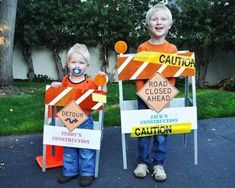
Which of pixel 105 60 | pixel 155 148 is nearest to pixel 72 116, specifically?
pixel 155 148

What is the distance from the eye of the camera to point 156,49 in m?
4.15

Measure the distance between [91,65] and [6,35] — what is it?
298 cm

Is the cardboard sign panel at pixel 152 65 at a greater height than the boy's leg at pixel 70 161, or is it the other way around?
the cardboard sign panel at pixel 152 65

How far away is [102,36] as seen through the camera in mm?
10156

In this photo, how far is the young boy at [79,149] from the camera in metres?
4.01

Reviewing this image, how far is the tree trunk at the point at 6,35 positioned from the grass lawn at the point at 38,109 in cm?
52

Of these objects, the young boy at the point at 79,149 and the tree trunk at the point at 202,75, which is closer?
the young boy at the point at 79,149

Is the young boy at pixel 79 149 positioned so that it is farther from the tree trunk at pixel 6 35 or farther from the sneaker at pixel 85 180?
the tree trunk at pixel 6 35

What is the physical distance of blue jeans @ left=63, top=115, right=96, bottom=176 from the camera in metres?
4.11

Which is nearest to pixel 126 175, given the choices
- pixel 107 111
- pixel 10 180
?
pixel 10 180

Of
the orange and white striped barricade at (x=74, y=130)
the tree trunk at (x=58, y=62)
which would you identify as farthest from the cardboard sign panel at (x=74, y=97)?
the tree trunk at (x=58, y=62)

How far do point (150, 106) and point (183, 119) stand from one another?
1.37 feet

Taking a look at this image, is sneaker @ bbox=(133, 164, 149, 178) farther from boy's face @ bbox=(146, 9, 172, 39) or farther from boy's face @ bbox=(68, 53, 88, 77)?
boy's face @ bbox=(146, 9, 172, 39)

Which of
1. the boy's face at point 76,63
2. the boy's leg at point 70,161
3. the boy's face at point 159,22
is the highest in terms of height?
the boy's face at point 159,22
